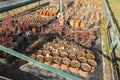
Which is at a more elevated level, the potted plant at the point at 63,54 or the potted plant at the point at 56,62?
the potted plant at the point at 63,54

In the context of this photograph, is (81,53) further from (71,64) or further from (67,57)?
(71,64)

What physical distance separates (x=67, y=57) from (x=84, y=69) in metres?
0.90

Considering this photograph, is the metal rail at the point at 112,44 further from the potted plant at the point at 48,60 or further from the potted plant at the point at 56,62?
the potted plant at the point at 48,60

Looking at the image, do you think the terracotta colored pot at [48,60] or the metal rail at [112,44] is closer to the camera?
the metal rail at [112,44]

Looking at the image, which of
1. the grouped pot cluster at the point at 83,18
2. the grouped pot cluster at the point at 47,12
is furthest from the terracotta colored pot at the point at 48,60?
the grouped pot cluster at the point at 47,12

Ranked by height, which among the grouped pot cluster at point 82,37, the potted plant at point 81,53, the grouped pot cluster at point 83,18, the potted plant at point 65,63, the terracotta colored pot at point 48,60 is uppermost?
the grouped pot cluster at point 83,18

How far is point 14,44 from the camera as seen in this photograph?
7.40m

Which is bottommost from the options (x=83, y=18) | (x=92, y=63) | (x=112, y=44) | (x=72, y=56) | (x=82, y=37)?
(x=92, y=63)

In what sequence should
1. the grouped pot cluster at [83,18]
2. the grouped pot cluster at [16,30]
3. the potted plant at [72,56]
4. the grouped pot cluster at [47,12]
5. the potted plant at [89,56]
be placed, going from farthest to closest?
the grouped pot cluster at [47,12]
the grouped pot cluster at [83,18]
the grouped pot cluster at [16,30]
the potted plant at [89,56]
the potted plant at [72,56]

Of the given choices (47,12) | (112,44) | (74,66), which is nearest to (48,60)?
(74,66)

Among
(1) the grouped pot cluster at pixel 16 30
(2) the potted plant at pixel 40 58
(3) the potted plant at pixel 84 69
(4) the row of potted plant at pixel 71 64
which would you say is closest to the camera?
(3) the potted plant at pixel 84 69

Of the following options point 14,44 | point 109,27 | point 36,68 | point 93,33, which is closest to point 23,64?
point 36,68

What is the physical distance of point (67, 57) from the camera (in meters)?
7.05

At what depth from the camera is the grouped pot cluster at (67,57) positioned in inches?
254
